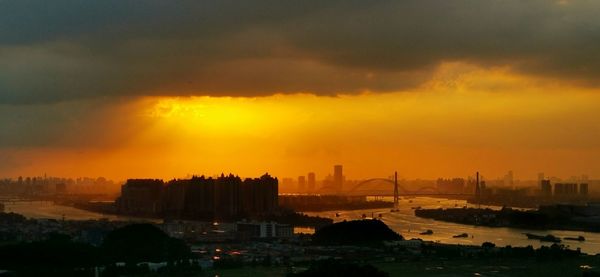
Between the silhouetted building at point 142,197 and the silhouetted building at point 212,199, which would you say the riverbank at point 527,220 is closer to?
the silhouetted building at point 212,199

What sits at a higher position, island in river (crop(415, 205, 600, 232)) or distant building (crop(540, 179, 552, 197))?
distant building (crop(540, 179, 552, 197))

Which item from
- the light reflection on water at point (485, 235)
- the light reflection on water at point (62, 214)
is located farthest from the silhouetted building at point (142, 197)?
the light reflection on water at point (485, 235)

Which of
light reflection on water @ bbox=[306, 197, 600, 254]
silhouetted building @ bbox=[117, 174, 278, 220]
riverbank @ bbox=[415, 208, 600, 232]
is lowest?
light reflection on water @ bbox=[306, 197, 600, 254]

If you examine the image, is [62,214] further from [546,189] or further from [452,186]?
[452,186]

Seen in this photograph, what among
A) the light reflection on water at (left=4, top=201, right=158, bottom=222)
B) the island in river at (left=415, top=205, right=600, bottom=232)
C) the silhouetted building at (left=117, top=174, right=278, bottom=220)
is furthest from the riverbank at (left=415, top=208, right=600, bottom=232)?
the light reflection on water at (left=4, top=201, right=158, bottom=222)

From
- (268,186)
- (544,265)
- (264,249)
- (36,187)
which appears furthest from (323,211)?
(36,187)

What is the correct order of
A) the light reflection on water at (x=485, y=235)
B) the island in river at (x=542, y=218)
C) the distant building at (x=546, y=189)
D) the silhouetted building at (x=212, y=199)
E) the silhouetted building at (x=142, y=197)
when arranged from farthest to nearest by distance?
1. the distant building at (x=546, y=189)
2. the silhouetted building at (x=142, y=197)
3. the silhouetted building at (x=212, y=199)
4. the island in river at (x=542, y=218)
5. the light reflection on water at (x=485, y=235)

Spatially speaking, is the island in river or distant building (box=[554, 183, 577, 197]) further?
distant building (box=[554, 183, 577, 197])

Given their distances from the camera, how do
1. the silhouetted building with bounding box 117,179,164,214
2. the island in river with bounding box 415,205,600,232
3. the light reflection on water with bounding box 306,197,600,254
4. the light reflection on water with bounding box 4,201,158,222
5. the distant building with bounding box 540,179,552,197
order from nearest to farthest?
the light reflection on water with bounding box 306,197,600,254
the island in river with bounding box 415,205,600,232
the light reflection on water with bounding box 4,201,158,222
the silhouetted building with bounding box 117,179,164,214
the distant building with bounding box 540,179,552,197

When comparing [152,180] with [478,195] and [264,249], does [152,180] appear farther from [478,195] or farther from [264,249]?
[264,249]

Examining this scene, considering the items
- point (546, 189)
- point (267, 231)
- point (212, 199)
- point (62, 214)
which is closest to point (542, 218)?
point (267, 231)

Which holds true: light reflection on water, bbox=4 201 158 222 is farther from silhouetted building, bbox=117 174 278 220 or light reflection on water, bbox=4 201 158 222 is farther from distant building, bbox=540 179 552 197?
distant building, bbox=540 179 552 197
